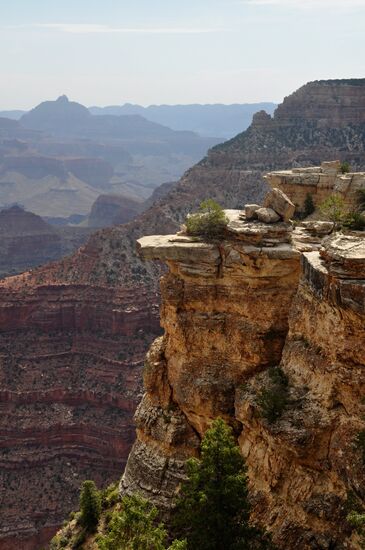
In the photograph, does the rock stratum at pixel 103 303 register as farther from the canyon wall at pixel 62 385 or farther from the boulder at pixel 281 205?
the boulder at pixel 281 205

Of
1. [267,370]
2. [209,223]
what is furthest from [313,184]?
[267,370]

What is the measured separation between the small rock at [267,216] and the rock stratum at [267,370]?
15.0 inches

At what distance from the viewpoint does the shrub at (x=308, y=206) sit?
43125 mm

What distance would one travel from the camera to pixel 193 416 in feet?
95.1

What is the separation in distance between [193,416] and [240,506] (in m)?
6.87

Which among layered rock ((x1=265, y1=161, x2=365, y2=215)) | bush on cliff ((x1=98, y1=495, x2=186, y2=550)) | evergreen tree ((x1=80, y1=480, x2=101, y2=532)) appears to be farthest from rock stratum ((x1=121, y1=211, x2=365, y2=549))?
Result: layered rock ((x1=265, y1=161, x2=365, y2=215))

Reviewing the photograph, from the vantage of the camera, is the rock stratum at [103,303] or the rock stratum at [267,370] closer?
the rock stratum at [267,370]

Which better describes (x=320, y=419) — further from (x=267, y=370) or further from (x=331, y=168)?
(x=331, y=168)

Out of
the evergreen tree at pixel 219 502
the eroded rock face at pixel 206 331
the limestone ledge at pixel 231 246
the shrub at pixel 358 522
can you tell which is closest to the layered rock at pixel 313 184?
the eroded rock face at pixel 206 331

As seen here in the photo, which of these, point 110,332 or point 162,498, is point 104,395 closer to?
point 110,332

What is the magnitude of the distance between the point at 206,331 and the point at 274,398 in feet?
18.9

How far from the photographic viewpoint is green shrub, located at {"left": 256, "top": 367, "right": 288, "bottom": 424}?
23.3m

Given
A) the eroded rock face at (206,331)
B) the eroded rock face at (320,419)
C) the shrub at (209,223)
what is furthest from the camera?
the shrub at (209,223)

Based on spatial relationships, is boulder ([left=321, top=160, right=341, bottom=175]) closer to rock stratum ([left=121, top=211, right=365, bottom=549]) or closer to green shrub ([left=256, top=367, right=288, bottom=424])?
rock stratum ([left=121, top=211, right=365, bottom=549])
